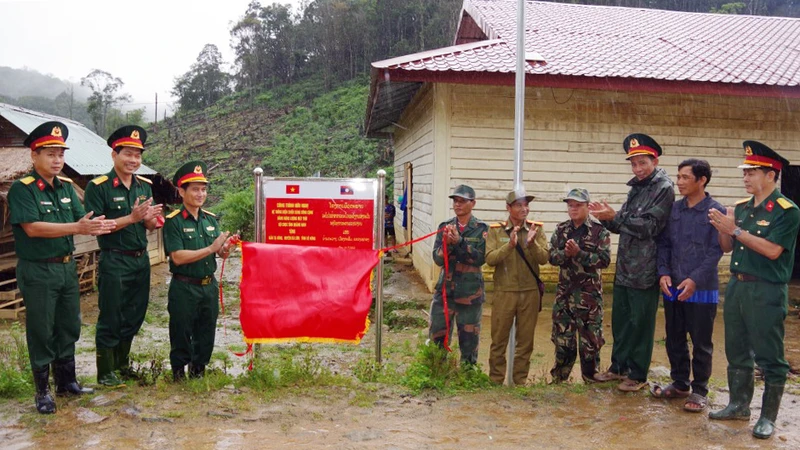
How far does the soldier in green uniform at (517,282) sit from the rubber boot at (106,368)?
2.99m

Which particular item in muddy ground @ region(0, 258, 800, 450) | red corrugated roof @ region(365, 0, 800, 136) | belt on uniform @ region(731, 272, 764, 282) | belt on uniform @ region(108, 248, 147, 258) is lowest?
muddy ground @ region(0, 258, 800, 450)

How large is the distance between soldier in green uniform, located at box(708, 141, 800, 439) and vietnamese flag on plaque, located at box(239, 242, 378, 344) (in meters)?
2.64

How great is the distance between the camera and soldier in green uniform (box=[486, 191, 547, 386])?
4.58 m

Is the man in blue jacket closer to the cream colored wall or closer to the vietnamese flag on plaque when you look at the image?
the vietnamese flag on plaque

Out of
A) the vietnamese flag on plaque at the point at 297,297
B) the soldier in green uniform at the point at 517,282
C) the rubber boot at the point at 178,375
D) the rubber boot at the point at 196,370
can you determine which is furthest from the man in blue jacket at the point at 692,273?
the rubber boot at the point at 178,375

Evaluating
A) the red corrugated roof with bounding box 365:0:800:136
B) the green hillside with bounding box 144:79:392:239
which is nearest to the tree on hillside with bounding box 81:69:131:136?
the green hillside with bounding box 144:79:392:239

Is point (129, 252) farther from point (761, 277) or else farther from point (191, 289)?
point (761, 277)

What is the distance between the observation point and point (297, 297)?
4582 mm

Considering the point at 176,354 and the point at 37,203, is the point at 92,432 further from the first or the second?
the point at 37,203

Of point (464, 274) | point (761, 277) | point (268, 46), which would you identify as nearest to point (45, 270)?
point (464, 274)

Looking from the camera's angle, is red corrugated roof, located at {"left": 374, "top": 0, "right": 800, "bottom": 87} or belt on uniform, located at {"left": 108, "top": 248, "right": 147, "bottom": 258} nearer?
belt on uniform, located at {"left": 108, "top": 248, "right": 147, "bottom": 258}

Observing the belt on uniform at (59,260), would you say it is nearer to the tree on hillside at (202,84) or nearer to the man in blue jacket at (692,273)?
the man in blue jacket at (692,273)

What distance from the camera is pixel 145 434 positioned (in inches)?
139

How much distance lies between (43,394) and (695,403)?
14.9ft
